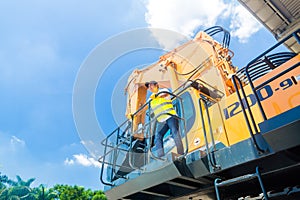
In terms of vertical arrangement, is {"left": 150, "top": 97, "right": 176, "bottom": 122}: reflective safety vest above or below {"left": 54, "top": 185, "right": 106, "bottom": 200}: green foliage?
below

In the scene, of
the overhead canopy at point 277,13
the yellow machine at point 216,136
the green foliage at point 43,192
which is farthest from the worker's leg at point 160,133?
the green foliage at point 43,192

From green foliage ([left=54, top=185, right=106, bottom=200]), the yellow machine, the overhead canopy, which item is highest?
the overhead canopy

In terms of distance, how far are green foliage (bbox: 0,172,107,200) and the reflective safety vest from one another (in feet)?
60.3

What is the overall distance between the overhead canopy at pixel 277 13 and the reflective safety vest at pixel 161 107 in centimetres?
379

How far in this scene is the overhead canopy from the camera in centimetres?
535

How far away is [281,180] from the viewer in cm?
250

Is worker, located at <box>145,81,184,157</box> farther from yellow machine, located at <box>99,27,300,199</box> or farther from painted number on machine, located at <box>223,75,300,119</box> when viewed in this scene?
painted number on machine, located at <box>223,75,300,119</box>

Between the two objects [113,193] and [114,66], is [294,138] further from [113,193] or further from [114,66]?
[114,66]

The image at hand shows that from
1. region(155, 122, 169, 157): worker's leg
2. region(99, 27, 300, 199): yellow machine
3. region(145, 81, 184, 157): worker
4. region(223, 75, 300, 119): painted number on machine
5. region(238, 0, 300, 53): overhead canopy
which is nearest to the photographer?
region(99, 27, 300, 199): yellow machine

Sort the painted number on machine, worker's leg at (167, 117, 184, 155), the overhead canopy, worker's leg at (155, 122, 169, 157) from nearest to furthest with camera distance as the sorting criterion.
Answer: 1. the painted number on machine
2. worker's leg at (167, 117, 184, 155)
3. worker's leg at (155, 122, 169, 157)
4. the overhead canopy

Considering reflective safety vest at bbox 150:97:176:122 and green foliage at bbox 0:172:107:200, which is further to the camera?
green foliage at bbox 0:172:107:200

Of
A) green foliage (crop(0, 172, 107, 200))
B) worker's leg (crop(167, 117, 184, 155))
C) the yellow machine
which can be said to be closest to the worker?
Answer: worker's leg (crop(167, 117, 184, 155))

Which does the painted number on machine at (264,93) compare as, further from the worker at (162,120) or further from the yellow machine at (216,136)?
the worker at (162,120)

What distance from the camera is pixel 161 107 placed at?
3.53 m
